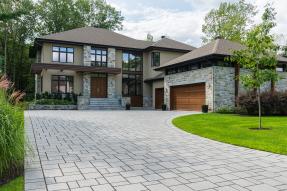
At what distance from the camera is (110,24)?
143 ft

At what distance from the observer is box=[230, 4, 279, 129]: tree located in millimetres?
10070

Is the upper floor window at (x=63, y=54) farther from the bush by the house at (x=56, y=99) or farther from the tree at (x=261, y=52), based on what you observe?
the tree at (x=261, y=52)

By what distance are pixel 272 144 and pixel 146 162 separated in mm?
3678

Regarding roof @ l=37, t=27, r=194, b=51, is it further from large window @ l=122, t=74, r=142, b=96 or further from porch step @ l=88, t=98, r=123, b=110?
porch step @ l=88, t=98, r=123, b=110

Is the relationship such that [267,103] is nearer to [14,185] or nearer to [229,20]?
[14,185]

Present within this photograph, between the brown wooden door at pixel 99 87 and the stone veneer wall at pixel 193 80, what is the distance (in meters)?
6.10

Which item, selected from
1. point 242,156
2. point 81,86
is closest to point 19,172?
point 242,156

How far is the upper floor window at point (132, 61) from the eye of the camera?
28734 millimetres

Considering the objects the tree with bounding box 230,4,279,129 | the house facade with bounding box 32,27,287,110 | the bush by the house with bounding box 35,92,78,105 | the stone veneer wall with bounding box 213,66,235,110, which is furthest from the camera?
the bush by the house with bounding box 35,92,78,105

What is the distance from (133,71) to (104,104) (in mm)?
5830

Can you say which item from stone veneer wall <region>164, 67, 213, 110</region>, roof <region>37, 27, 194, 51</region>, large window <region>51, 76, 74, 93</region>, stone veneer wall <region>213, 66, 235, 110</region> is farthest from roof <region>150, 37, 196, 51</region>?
stone veneer wall <region>213, 66, 235, 110</region>

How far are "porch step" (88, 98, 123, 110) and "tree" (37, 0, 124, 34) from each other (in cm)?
1888

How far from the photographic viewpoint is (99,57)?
2708 centimetres

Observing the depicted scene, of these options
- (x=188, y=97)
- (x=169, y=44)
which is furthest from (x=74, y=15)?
(x=188, y=97)
